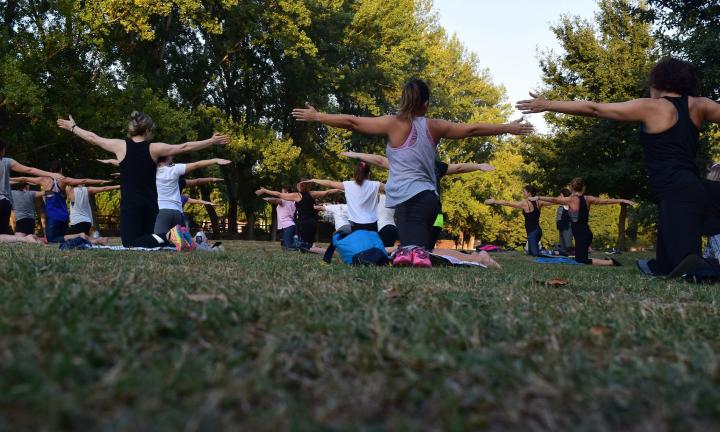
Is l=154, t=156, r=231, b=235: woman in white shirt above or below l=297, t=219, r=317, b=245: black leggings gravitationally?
above

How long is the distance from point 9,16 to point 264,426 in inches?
1094

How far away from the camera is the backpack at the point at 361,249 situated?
8023 millimetres

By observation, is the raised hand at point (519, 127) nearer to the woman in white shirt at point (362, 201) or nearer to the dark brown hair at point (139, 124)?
the woman in white shirt at point (362, 201)

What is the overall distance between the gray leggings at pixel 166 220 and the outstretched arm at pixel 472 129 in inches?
236

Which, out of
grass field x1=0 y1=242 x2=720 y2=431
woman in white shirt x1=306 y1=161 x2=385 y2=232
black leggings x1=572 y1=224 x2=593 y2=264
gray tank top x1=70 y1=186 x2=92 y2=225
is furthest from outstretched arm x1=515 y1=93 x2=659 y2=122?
gray tank top x1=70 y1=186 x2=92 y2=225

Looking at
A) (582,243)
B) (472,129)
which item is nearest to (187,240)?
(472,129)

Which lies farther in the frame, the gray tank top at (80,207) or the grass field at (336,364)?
the gray tank top at (80,207)

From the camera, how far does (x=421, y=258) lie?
7.66 metres

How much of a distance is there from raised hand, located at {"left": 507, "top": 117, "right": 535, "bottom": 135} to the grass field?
187 inches

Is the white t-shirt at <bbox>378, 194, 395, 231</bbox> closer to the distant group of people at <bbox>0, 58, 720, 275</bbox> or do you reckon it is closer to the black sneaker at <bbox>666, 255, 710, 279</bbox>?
the distant group of people at <bbox>0, 58, 720, 275</bbox>

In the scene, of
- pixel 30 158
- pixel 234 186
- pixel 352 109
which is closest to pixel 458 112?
pixel 352 109

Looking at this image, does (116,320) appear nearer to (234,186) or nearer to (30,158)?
(30,158)

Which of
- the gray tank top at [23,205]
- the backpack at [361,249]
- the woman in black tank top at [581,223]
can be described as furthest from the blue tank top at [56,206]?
the woman in black tank top at [581,223]

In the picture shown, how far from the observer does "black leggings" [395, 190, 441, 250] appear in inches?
316
